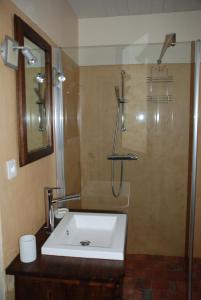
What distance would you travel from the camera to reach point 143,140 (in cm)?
284

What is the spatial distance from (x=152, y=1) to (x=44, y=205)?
217 cm

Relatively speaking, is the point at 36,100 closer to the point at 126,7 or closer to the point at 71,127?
the point at 71,127

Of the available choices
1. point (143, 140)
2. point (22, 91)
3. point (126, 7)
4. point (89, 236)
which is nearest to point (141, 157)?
point (143, 140)

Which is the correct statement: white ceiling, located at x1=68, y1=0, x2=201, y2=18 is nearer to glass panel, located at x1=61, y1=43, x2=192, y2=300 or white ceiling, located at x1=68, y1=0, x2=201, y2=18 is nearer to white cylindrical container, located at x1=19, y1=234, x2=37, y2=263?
glass panel, located at x1=61, y1=43, x2=192, y2=300

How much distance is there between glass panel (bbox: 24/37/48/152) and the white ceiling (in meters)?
1.15

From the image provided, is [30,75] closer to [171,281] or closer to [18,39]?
[18,39]

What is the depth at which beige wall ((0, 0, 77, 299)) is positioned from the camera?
1.27 m

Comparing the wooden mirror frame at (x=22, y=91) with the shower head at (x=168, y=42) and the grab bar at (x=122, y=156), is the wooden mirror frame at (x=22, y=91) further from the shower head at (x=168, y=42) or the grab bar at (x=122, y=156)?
the grab bar at (x=122, y=156)

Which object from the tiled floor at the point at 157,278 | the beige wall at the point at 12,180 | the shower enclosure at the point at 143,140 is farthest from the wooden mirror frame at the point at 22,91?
the tiled floor at the point at 157,278

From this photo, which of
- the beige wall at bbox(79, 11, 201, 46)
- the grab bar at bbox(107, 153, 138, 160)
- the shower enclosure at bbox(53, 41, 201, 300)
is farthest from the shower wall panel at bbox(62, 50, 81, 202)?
the beige wall at bbox(79, 11, 201, 46)

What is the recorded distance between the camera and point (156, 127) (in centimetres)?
280

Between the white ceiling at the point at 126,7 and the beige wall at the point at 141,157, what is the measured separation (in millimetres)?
575

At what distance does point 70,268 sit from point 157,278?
151 cm

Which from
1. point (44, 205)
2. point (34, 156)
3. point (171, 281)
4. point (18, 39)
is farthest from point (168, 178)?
point (18, 39)
